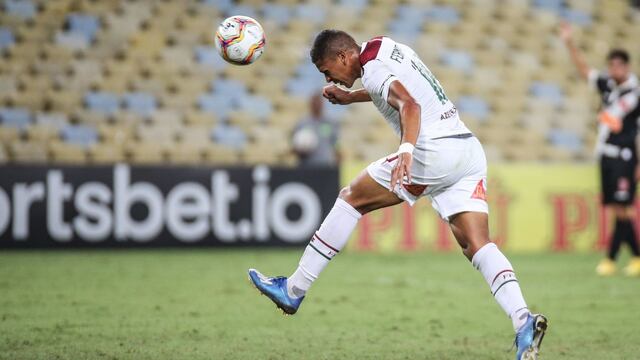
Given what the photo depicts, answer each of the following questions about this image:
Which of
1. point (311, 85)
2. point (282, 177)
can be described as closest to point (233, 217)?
point (282, 177)

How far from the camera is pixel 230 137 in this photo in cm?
1583

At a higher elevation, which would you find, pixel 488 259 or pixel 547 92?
pixel 488 259

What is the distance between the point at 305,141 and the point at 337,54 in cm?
821

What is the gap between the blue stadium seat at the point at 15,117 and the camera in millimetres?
15156

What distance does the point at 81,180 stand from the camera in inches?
522

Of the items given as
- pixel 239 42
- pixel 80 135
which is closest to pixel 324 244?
pixel 239 42

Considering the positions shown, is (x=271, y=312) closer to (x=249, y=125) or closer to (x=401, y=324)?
(x=401, y=324)

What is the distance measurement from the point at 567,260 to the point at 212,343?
7.85 metres

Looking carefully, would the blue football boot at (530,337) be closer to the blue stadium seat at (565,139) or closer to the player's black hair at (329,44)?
the player's black hair at (329,44)

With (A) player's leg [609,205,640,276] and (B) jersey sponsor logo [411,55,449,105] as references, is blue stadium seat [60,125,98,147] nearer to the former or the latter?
(A) player's leg [609,205,640,276]

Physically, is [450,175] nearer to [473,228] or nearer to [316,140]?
[473,228]

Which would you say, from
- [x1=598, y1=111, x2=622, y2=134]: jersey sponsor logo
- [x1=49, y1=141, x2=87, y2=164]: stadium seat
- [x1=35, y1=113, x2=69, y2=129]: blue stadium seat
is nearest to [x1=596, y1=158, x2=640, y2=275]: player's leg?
[x1=598, y1=111, x2=622, y2=134]: jersey sponsor logo

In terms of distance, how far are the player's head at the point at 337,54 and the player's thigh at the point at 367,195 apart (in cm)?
70

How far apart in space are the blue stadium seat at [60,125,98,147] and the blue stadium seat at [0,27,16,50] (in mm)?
1845
